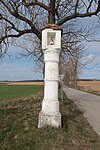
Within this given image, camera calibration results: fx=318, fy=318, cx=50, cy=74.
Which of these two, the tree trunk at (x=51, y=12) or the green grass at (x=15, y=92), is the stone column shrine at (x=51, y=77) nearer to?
the tree trunk at (x=51, y=12)

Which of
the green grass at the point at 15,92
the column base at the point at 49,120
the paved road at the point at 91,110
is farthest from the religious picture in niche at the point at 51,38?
the green grass at the point at 15,92

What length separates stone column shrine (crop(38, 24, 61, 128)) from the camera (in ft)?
28.2

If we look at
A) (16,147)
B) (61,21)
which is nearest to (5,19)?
(61,21)

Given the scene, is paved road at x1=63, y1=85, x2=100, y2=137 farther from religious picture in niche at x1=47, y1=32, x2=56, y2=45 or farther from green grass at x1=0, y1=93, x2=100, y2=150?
religious picture in niche at x1=47, y1=32, x2=56, y2=45

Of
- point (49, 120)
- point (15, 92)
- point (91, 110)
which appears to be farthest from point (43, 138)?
point (15, 92)

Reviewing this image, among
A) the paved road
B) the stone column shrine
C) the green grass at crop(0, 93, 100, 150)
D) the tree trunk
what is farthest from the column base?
the tree trunk

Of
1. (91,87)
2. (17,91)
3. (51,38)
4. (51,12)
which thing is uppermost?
(51,12)

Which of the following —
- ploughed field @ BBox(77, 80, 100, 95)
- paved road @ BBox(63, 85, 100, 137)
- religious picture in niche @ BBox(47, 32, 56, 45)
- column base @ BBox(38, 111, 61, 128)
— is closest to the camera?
column base @ BBox(38, 111, 61, 128)

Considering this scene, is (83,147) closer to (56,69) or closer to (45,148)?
(45,148)

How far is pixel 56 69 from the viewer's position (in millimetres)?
8789

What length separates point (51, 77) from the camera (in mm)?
8750

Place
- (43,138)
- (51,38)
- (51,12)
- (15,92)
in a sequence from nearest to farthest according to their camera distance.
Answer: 1. (43,138)
2. (51,38)
3. (51,12)
4. (15,92)

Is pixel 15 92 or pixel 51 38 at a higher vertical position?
pixel 51 38

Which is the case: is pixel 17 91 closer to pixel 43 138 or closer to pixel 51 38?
pixel 51 38
